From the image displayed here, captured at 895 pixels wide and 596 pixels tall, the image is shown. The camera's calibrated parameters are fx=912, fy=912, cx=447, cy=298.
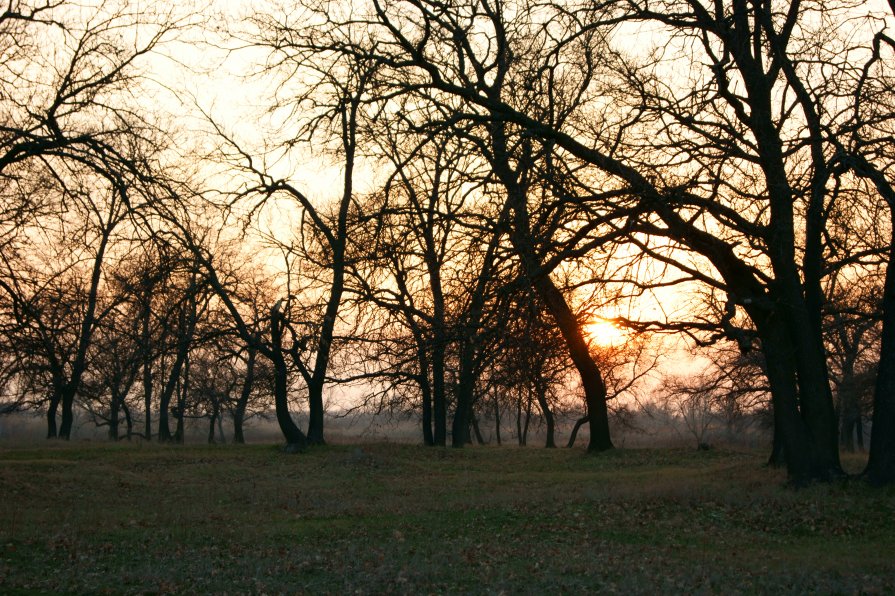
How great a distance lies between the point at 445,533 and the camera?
13656mm

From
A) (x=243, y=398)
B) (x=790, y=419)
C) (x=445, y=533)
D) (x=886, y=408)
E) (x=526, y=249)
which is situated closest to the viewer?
(x=526, y=249)

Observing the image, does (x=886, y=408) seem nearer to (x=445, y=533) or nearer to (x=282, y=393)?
(x=445, y=533)

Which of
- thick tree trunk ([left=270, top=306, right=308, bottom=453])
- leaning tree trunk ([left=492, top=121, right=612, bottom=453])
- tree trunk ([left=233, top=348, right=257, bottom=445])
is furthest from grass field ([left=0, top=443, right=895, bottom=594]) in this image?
tree trunk ([left=233, top=348, right=257, bottom=445])

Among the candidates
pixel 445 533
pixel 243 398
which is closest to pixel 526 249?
pixel 445 533

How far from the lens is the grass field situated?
10.1m

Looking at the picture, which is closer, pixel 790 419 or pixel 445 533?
pixel 445 533

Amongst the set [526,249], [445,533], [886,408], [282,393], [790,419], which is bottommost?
[445,533]

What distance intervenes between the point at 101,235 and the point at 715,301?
11.0 meters

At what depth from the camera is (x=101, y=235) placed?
1403 centimetres

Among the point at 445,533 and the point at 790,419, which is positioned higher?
the point at 790,419

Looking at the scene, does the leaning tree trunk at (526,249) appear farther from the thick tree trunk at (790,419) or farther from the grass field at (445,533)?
the thick tree trunk at (790,419)

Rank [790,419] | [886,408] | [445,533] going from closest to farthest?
[445,533]
[886,408]
[790,419]

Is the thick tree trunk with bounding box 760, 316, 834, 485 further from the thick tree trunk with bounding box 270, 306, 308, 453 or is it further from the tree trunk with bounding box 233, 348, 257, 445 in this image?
the tree trunk with bounding box 233, 348, 257, 445

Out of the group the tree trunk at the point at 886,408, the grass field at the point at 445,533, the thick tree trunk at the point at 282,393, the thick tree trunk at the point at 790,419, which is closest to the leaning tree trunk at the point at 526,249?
the grass field at the point at 445,533
